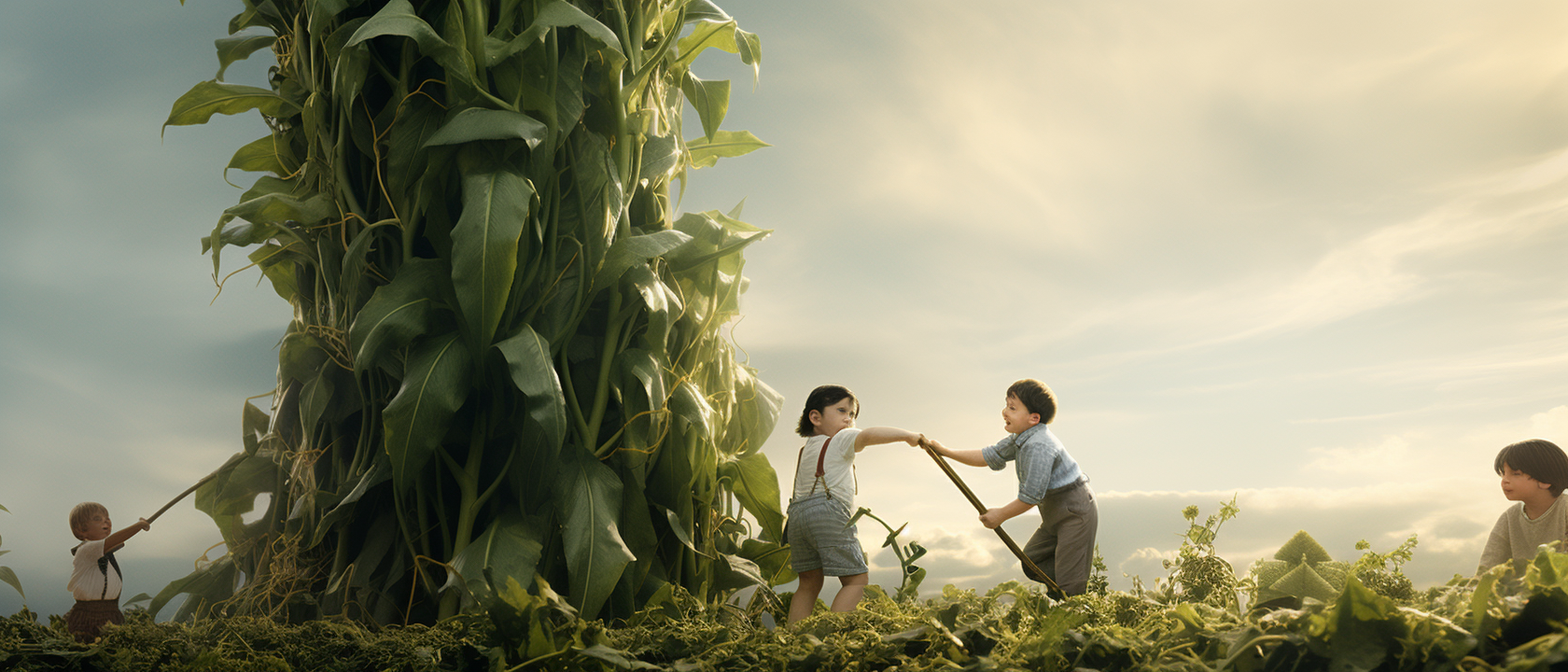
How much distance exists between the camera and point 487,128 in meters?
2.40

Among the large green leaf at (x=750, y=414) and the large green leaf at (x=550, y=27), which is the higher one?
the large green leaf at (x=550, y=27)

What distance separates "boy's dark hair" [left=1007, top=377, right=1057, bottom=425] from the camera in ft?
10.0

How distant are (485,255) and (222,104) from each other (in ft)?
5.06

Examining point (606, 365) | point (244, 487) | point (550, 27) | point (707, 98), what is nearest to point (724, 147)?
point (707, 98)

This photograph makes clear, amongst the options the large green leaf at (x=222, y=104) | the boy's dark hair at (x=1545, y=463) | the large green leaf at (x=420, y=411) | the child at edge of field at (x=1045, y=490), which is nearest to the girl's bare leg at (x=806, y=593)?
the child at edge of field at (x=1045, y=490)

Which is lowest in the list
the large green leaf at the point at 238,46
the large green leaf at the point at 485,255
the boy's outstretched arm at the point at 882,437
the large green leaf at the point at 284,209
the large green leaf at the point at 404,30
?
the boy's outstretched arm at the point at 882,437

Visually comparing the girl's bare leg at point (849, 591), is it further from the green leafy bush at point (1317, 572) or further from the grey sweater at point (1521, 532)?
the grey sweater at point (1521, 532)

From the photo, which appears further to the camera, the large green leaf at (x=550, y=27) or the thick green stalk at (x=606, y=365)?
the thick green stalk at (x=606, y=365)

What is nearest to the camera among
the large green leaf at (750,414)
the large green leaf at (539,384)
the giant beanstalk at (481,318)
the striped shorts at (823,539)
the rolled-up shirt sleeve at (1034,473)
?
the large green leaf at (539,384)

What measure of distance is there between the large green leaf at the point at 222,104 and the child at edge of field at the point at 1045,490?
2.67 meters

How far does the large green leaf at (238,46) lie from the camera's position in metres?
3.30

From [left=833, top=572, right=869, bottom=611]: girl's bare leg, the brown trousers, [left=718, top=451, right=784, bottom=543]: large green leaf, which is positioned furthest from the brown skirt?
the brown trousers

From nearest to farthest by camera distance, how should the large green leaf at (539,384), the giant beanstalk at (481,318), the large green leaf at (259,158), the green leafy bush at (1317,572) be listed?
the green leafy bush at (1317,572), the large green leaf at (539,384), the giant beanstalk at (481,318), the large green leaf at (259,158)

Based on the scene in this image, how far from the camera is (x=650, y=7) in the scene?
118 inches
